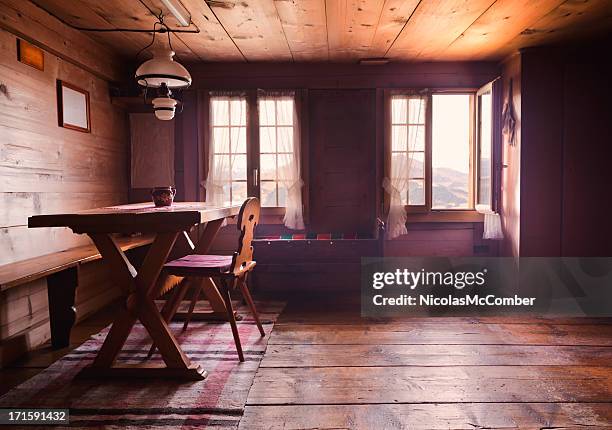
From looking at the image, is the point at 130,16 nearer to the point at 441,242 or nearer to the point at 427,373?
the point at 427,373

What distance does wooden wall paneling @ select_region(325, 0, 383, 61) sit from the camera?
11.7 feet

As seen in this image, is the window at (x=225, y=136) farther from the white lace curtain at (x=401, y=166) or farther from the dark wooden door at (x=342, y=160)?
the white lace curtain at (x=401, y=166)

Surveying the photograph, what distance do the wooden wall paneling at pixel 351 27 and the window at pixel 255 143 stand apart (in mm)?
764

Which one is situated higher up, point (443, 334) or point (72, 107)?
point (72, 107)

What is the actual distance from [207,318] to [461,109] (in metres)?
3.53

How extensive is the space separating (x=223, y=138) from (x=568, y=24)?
342cm

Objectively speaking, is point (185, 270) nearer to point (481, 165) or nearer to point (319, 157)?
point (319, 157)

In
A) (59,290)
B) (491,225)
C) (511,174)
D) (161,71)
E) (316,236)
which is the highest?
(161,71)

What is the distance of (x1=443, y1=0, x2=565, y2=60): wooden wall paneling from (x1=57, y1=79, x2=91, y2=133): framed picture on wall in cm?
345

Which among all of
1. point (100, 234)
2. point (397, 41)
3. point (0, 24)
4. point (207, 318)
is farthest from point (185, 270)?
point (397, 41)

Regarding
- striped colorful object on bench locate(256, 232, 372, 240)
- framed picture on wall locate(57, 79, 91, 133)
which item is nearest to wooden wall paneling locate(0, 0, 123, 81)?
framed picture on wall locate(57, 79, 91, 133)

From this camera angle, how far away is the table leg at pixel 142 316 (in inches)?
106

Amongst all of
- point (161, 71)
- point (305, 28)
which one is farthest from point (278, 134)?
point (161, 71)

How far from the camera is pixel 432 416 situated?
2.25 metres
